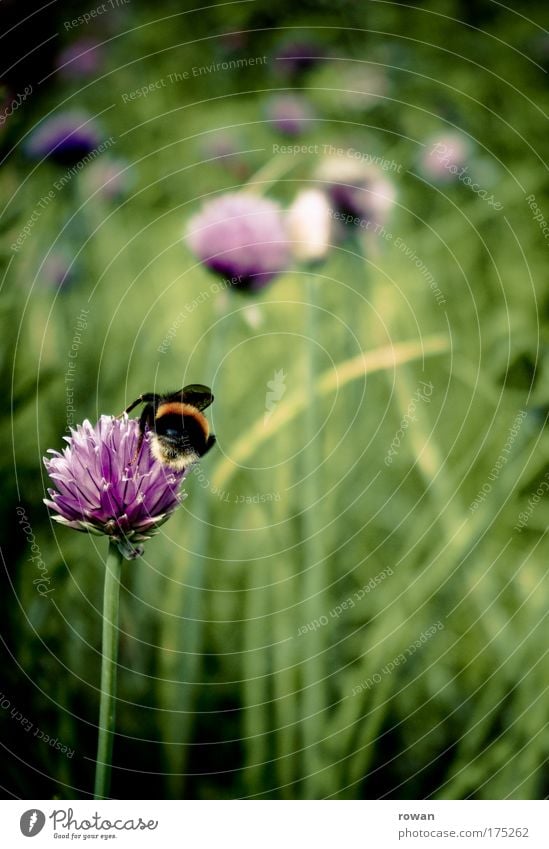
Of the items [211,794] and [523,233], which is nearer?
[211,794]

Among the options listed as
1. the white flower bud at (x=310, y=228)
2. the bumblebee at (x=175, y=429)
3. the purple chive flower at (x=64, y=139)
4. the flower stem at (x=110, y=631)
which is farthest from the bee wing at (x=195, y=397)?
the purple chive flower at (x=64, y=139)

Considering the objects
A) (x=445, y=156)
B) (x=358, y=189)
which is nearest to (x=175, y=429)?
(x=358, y=189)

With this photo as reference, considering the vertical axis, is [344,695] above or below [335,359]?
below

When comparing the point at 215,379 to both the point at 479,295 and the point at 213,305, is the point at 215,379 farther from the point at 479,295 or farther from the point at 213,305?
the point at 479,295

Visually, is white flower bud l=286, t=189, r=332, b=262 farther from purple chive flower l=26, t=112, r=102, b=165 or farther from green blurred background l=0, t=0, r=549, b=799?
purple chive flower l=26, t=112, r=102, b=165

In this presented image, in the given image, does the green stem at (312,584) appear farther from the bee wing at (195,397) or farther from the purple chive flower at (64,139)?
the purple chive flower at (64,139)

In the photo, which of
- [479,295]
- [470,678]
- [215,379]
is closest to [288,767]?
[470,678]

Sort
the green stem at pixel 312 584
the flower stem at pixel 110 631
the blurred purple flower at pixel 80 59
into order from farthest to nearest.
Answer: the blurred purple flower at pixel 80 59 → the green stem at pixel 312 584 → the flower stem at pixel 110 631
